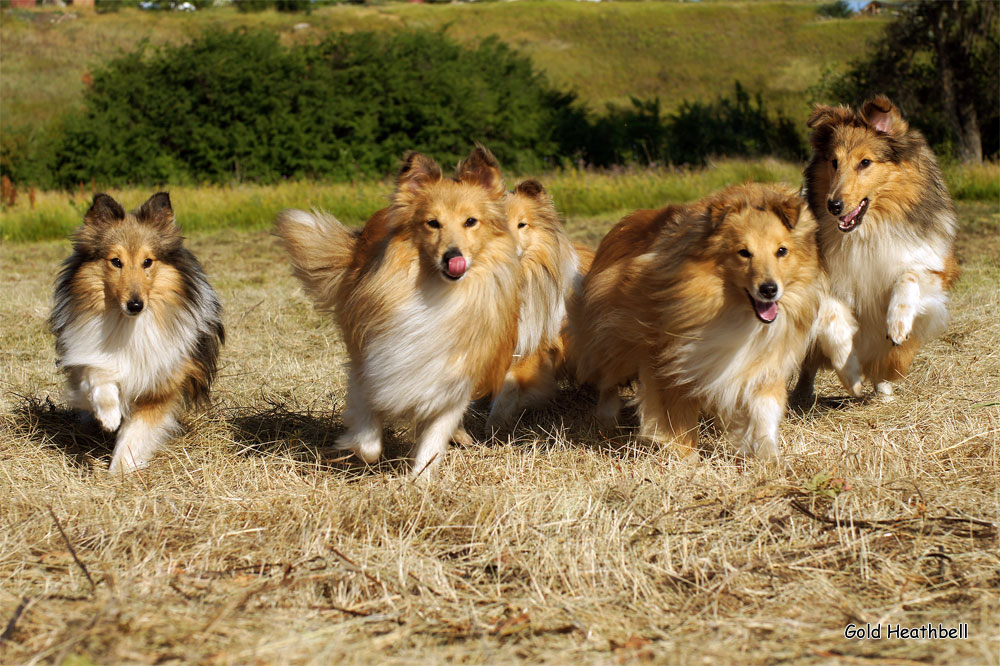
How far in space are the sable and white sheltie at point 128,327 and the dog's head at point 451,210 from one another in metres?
1.34

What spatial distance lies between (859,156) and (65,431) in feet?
15.1

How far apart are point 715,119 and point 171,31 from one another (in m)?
25.8

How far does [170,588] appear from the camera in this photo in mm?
3322

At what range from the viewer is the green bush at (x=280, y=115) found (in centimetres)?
2141

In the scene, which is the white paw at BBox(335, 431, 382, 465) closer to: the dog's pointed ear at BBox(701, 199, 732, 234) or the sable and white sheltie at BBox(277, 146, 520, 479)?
the sable and white sheltie at BBox(277, 146, 520, 479)

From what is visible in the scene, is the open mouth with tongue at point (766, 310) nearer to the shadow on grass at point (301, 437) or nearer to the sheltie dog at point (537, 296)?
the sheltie dog at point (537, 296)

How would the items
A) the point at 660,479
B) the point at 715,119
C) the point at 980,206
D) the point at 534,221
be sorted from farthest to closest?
the point at 715,119, the point at 980,206, the point at 534,221, the point at 660,479

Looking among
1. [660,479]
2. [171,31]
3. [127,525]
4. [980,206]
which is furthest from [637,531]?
[171,31]

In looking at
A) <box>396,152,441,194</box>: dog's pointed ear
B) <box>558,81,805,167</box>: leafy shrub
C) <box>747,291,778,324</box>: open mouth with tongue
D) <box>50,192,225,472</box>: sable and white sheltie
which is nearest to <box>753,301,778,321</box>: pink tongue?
<box>747,291,778,324</box>: open mouth with tongue

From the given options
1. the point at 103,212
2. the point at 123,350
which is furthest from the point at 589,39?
the point at 123,350

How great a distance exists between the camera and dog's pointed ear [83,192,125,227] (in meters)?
4.89

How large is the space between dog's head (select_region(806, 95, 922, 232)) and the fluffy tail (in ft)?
8.51

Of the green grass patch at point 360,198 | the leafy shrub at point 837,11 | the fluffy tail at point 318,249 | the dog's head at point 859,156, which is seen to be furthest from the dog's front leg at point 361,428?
the leafy shrub at point 837,11

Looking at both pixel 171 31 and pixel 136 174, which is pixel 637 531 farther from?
pixel 171 31
